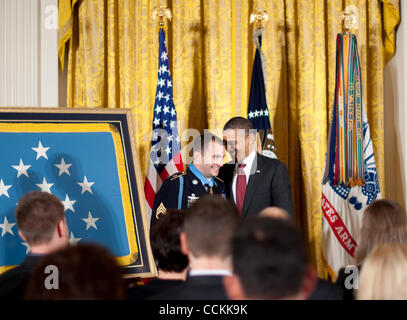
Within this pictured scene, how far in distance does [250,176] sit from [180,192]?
60 cm

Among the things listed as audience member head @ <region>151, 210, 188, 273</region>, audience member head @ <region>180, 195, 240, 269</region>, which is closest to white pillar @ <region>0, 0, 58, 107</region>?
audience member head @ <region>151, 210, 188, 273</region>

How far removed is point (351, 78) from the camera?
506 cm

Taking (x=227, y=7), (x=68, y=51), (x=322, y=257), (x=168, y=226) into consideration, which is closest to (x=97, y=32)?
(x=68, y=51)

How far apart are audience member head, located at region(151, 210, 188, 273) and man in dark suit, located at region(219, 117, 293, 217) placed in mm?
1812

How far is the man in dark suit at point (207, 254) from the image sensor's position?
181 cm

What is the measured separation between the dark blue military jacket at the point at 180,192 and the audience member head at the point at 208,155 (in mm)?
102

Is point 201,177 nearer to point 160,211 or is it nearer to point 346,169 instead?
point 160,211

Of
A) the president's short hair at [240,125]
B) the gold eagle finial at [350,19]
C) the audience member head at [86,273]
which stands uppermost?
the gold eagle finial at [350,19]

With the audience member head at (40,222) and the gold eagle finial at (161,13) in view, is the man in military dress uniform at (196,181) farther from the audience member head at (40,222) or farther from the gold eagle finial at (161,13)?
the gold eagle finial at (161,13)

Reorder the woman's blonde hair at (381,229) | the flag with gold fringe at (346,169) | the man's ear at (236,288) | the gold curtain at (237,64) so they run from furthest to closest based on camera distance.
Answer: the gold curtain at (237,64), the flag with gold fringe at (346,169), the woman's blonde hair at (381,229), the man's ear at (236,288)

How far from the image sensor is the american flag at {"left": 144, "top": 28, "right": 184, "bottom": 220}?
5.12 meters

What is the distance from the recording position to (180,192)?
410cm

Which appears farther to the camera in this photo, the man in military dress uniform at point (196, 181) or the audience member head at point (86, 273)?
the man in military dress uniform at point (196, 181)

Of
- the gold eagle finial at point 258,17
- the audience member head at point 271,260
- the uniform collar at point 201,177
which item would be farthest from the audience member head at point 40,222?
the gold eagle finial at point 258,17
